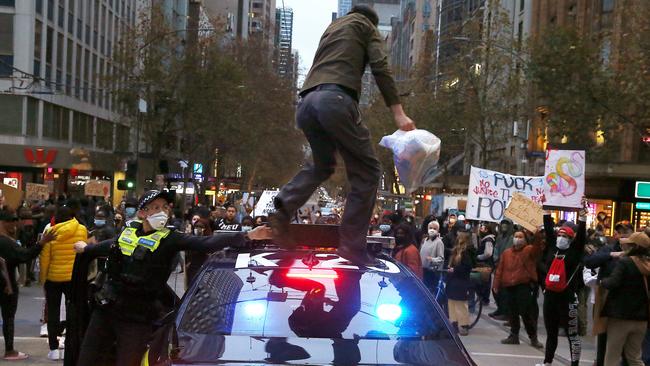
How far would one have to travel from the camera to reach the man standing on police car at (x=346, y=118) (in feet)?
14.7

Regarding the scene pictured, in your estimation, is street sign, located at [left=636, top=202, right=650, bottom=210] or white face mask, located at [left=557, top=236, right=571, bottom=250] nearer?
white face mask, located at [left=557, top=236, right=571, bottom=250]

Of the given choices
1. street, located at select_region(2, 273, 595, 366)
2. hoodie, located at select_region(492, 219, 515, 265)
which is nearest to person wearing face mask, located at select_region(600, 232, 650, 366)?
street, located at select_region(2, 273, 595, 366)

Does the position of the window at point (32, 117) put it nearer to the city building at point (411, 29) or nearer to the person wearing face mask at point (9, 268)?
the person wearing face mask at point (9, 268)

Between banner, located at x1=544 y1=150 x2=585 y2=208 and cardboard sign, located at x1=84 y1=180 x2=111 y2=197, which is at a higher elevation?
banner, located at x1=544 y1=150 x2=585 y2=208

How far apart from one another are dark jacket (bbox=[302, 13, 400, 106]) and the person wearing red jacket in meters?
8.31

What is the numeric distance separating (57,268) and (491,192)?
36.1 ft

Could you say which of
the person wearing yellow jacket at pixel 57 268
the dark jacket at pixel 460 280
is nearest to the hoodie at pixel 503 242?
the dark jacket at pixel 460 280

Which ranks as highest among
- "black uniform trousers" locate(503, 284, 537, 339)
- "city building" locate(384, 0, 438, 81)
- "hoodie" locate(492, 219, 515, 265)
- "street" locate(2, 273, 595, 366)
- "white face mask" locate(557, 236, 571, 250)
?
"city building" locate(384, 0, 438, 81)

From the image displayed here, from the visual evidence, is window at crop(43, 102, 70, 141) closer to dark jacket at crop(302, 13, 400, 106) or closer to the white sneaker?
the white sneaker

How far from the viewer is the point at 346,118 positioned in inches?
175

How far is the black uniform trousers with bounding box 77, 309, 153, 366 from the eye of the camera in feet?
17.6

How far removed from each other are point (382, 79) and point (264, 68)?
130 feet

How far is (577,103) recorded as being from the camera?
2064cm

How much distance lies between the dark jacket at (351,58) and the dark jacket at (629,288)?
193 inches
